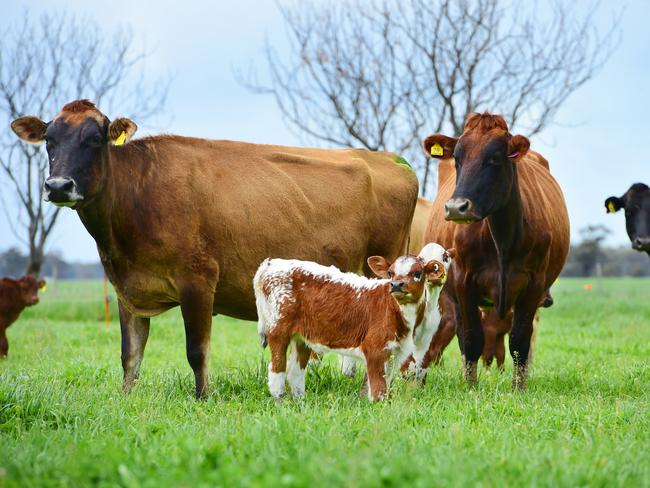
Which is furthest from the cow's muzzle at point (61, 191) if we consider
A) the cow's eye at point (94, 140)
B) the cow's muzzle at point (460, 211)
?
the cow's muzzle at point (460, 211)

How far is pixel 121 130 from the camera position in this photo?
6.92 metres

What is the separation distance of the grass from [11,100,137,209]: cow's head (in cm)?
159

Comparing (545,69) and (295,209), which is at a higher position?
(545,69)

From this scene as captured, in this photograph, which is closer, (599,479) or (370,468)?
(370,468)

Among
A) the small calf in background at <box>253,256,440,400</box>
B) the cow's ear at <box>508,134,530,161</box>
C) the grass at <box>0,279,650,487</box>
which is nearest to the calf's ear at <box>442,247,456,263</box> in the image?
the small calf in background at <box>253,256,440,400</box>

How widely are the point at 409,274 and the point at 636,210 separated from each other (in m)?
6.49

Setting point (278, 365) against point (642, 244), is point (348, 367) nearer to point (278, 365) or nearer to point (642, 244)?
point (278, 365)

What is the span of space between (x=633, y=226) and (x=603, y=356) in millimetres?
2021

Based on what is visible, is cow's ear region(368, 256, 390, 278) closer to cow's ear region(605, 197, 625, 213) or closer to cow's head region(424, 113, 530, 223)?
cow's head region(424, 113, 530, 223)

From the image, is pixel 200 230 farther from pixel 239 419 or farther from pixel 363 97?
pixel 363 97

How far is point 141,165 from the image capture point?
7.13 metres

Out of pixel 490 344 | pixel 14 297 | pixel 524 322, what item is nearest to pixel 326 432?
pixel 524 322

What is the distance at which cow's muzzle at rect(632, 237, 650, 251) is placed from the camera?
10.8 meters

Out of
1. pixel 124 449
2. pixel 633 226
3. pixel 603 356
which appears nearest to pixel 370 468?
pixel 124 449
